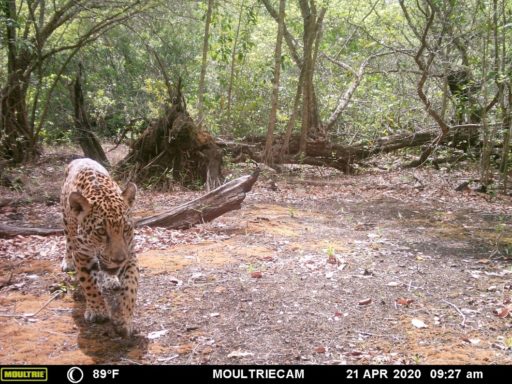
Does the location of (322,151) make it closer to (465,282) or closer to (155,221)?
(155,221)

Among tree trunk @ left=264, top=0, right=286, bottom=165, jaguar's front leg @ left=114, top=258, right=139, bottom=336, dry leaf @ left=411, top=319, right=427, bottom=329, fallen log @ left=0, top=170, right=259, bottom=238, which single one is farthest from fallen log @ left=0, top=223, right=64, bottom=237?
tree trunk @ left=264, top=0, right=286, bottom=165

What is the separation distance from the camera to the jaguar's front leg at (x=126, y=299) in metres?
4.56

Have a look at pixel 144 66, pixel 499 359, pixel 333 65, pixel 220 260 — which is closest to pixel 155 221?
pixel 220 260

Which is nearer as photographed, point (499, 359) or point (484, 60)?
point (499, 359)

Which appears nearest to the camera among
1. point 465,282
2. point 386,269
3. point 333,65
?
point 465,282

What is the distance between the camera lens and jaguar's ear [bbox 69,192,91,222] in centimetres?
469

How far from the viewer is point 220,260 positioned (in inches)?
271

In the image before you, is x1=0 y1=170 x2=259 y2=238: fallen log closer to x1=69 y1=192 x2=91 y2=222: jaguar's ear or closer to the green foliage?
x1=69 y1=192 x2=91 y2=222: jaguar's ear

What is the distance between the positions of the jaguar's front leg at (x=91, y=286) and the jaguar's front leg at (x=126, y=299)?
0.32m

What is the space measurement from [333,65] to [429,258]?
12766 millimetres

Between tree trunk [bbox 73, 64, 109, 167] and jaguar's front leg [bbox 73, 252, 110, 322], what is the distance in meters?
9.34

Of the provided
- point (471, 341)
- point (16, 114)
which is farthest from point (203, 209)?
point (16, 114)

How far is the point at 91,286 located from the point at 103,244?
56 cm

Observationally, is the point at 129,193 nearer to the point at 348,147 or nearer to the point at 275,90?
the point at 275,90
